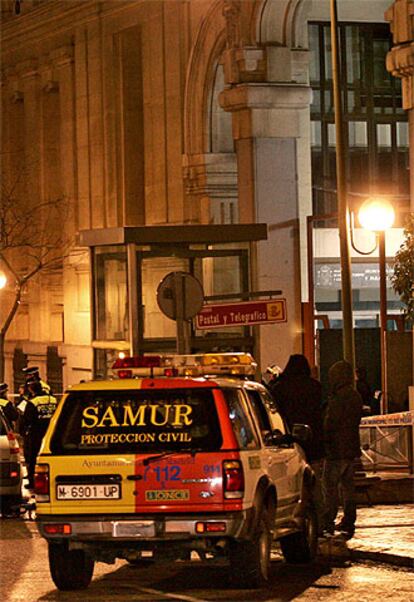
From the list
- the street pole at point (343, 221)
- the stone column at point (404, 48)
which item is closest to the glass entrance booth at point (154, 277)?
the street pole at point (343, 221)

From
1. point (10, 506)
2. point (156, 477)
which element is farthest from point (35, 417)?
point (156, 477)

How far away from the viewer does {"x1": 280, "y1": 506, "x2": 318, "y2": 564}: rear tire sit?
15.0 m

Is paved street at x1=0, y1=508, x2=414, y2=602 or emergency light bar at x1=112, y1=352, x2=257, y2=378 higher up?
emergency light bar at x1=112, y1=352, x2=257, y2=378

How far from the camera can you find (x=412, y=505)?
1939 centimetres

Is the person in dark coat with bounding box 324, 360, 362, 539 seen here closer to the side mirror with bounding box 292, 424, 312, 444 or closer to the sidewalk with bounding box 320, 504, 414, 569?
the sidewalk with bounding box 320, 504, 414, 569

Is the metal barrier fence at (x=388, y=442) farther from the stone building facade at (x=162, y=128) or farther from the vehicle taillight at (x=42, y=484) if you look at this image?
the vehicle taillight at (x=42, y=484)

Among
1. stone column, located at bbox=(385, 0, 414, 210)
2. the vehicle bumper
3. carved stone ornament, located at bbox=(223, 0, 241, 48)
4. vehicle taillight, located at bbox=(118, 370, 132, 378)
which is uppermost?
carved stone ornament, located at bbox=(223, 0, 241, 48)

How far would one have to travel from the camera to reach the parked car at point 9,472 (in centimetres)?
1988

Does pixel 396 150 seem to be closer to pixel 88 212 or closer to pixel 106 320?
pixel 88 212

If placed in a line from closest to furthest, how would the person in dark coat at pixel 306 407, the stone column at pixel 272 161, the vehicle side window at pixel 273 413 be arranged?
the vehicle side window at pixel 273 413
the person in dark coat at pixel 306 407
the stone column at pixel 272 161

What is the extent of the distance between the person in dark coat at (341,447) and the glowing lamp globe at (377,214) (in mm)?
6868

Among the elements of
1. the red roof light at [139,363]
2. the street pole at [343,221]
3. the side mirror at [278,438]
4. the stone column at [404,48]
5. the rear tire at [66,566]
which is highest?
the stone column at [404,48]

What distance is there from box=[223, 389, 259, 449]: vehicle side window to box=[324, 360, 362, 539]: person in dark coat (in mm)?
3335

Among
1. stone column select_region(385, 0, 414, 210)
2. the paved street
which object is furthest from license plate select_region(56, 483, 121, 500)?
stone column select_region(385, 0, 414, 210)
